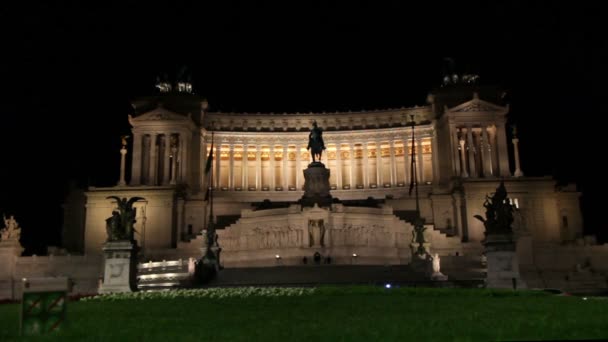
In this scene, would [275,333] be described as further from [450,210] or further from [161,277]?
[450,210]

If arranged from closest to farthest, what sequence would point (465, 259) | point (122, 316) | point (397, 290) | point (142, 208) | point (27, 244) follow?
point (122, 316), point (397, 290), point (465, 259), point (142, 208), point (27, 244)

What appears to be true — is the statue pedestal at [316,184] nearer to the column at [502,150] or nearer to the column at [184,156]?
the column at [184,156]

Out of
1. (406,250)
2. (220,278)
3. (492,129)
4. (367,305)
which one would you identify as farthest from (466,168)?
(367,305)

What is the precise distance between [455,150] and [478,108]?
6354 millimetres

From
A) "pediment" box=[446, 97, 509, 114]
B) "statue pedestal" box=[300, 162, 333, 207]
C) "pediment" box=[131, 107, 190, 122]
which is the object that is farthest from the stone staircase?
"pediment" box=[446, 97, 509, 114]

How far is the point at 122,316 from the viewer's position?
20453 millimetres

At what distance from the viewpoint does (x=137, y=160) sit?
285 ft

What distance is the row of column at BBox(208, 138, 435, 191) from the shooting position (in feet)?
311

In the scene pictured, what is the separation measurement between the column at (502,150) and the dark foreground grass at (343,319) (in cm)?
5961

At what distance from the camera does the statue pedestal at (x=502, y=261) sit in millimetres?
37656

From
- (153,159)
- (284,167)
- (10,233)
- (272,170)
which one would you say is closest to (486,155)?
(284,167)

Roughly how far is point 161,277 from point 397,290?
2240 cm

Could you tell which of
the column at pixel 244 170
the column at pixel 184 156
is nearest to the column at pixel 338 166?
the column at pixel 244 170

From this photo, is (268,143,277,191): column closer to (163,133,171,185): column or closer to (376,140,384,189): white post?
(376,140,384,189): white post
